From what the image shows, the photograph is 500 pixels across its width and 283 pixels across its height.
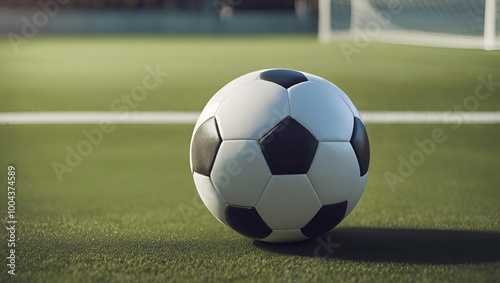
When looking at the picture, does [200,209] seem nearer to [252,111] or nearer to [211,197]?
[211,197]

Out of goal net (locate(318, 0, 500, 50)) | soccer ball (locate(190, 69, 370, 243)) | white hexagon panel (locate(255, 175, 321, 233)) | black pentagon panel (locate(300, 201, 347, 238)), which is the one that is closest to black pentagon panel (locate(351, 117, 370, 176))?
soccer ball (locate(190, 69, 370, 243))

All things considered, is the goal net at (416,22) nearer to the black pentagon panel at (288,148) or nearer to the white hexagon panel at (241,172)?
the black pentagon panel at (288,148)

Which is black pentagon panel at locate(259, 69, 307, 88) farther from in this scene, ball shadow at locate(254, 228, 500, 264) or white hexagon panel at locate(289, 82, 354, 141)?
ball shadow at locate(254, 228, 500, 264)

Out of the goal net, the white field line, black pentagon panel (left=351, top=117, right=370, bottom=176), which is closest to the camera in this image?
black pentagon panel (left=351, top=117, right=370, bottom=176)

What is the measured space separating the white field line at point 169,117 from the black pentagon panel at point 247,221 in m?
3.64

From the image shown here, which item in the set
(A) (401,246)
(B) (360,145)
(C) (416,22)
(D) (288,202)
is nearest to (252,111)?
(D) (288,202)

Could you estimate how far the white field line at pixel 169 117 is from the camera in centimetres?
618

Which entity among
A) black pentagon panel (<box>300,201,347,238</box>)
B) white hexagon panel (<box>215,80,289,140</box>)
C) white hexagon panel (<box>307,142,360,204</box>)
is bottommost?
black pentagon panel (<box>300,201,347,238</box>)

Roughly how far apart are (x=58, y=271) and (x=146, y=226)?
73cm

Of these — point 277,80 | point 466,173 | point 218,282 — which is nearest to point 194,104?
point 466,173

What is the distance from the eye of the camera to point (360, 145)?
8.95ft

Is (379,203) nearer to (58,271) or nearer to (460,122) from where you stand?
(58,271)

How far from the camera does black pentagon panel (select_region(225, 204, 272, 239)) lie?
8.50 ft

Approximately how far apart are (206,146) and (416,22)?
14.4 meters
